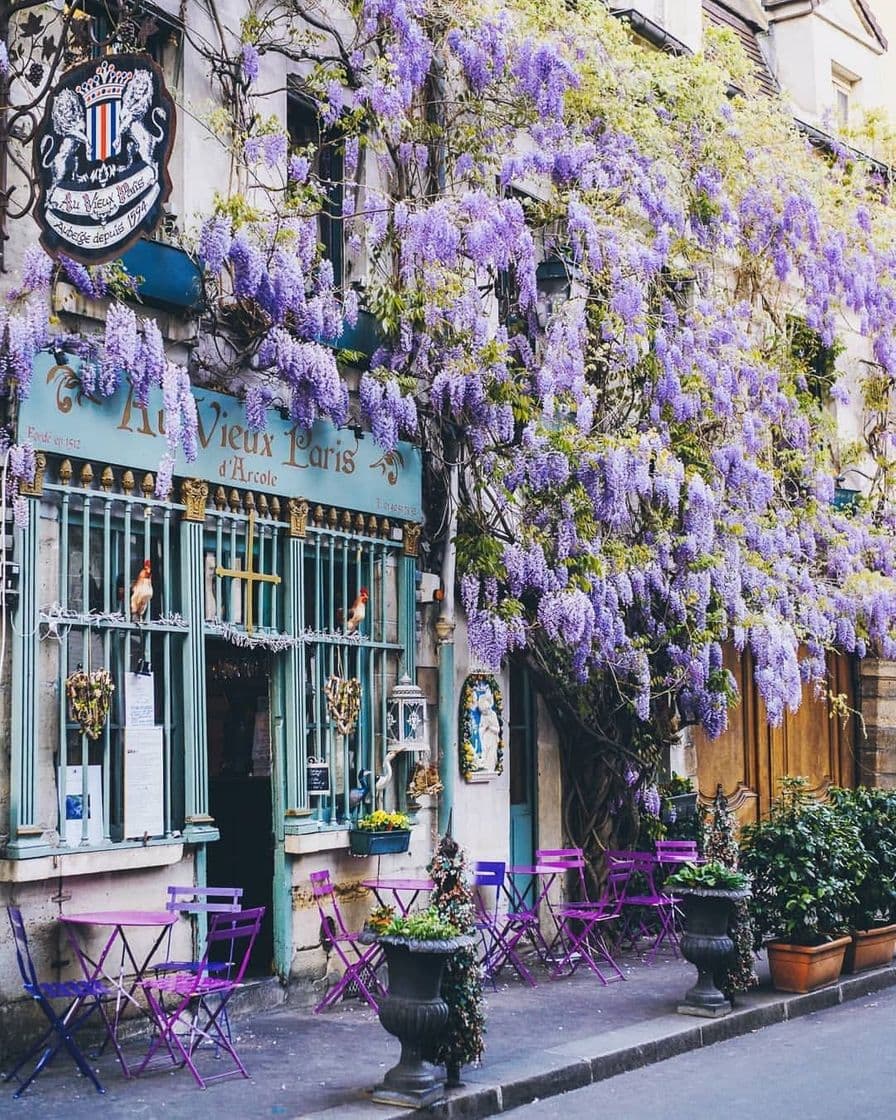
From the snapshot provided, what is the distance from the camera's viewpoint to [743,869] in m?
11.8

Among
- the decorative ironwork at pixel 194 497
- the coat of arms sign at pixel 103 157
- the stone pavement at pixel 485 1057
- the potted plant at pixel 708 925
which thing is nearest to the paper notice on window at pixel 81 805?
the stone pavement at pixel 485 1057

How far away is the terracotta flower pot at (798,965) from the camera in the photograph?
1152cm

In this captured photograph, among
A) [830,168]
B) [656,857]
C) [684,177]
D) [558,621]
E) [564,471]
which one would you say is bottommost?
[656,857]

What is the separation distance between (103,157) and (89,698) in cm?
316

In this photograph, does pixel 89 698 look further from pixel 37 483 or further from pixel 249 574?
pixel 249 574

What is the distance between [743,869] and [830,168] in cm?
965

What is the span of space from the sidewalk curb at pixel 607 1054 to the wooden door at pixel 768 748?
17.2 feet

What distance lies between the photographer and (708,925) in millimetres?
10703

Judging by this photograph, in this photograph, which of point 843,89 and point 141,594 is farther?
point 843,89

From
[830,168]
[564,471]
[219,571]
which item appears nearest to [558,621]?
[564,471]

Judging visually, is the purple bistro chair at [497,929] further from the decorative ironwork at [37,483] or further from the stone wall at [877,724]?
the stone wall at [877,724]

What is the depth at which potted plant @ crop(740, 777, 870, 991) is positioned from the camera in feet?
37.8

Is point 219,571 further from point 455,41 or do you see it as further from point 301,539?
point 455,41

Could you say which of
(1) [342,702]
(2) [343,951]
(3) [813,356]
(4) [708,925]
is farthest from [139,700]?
(3) [813,356]
